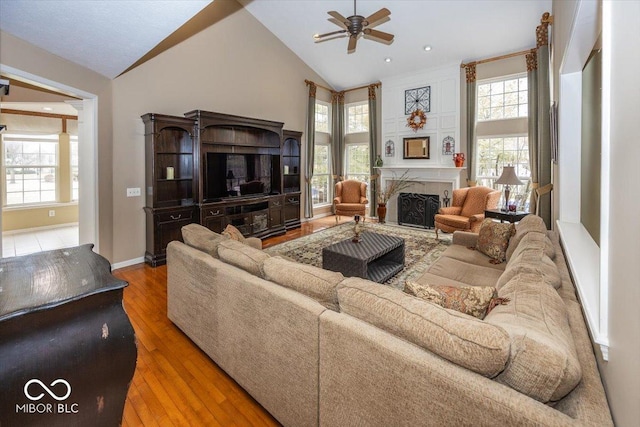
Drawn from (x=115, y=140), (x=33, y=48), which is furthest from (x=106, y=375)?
(x=115, y=140)

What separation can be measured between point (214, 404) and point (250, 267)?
0.84 m

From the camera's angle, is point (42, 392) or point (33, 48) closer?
point (42, 392)

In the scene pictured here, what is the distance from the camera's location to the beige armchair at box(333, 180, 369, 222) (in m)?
7.10

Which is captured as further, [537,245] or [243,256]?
[537,245]

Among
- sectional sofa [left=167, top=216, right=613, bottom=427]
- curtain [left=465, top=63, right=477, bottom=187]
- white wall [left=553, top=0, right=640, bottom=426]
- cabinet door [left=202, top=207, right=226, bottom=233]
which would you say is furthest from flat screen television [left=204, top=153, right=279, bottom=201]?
white wall [left=553, top=0, right=640, bottom=426]

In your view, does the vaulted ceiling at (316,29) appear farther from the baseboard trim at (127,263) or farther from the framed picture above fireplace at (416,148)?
the baseboard trim at (127,263)

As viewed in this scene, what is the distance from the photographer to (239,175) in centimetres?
582

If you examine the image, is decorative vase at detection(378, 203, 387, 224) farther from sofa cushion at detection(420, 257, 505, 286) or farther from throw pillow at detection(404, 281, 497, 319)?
throw pillow at detection(404, 281, 497, 319)

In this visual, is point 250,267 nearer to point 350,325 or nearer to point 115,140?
point 350,325

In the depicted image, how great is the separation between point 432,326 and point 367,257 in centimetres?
215

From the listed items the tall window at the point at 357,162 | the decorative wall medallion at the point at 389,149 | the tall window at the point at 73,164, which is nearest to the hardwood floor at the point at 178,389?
the tall window at the point at 73,164

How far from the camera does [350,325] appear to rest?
133 cm

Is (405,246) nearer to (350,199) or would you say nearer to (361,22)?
(350,199)

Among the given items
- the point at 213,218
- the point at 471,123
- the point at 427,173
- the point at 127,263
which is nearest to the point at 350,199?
the point at 427,173
